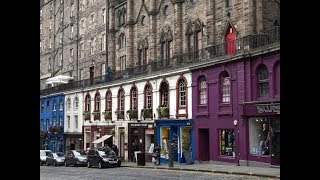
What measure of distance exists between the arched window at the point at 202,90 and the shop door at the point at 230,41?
2.62 meters

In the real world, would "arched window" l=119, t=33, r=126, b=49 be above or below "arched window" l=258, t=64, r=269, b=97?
above

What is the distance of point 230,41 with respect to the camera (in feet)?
105

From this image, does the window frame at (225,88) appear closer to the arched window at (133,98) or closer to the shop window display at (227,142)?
the shop window display at (227,142)

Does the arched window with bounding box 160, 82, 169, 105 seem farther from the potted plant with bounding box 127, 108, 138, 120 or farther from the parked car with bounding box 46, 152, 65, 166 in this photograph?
the parked car with bounding box 46, 152, 65, 166

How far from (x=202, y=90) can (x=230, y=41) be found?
4012mm

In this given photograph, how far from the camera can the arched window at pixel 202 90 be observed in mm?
33062

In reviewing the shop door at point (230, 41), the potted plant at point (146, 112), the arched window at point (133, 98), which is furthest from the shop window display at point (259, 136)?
the arched window at point (133, 98)

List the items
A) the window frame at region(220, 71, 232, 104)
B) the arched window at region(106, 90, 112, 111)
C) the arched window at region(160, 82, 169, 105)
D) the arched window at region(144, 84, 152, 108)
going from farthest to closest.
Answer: the arched window at region(106, 90, 112, 111)
the arched window at region(144, 84, 152, 108)
the arched window at region(160, 82, 169, 105)
the window frame at region(220, 71, 232, 104)

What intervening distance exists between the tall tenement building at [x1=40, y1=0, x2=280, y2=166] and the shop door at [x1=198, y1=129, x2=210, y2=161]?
0.23 feet

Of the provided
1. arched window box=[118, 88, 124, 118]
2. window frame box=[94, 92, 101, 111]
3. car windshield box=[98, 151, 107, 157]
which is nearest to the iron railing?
window frame box=[94, 92, 101, 111]

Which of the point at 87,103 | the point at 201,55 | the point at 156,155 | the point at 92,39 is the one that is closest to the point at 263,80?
the point at 201,55

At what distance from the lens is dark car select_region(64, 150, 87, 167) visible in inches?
1475
